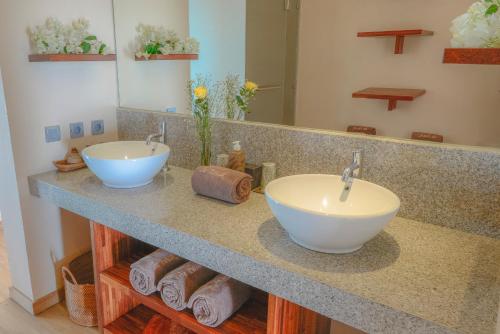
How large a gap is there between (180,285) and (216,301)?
0.17 metres

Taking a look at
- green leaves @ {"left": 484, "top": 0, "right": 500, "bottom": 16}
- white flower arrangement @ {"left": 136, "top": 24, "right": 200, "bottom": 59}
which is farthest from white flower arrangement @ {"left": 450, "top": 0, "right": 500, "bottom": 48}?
white flower arrangement @ {"left": 136, "top": 24, "right": 200, "bottom": 59}

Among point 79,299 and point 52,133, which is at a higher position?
point 52,133

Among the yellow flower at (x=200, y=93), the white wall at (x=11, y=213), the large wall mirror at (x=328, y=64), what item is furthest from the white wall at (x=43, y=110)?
the yellow flower at (x=200, y=93)

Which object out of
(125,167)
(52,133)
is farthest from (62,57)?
(125,167)

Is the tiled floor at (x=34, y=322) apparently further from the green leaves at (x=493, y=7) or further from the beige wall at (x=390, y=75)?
the green leaves at (x=493, y=7)

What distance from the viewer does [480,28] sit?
1053 millimetres

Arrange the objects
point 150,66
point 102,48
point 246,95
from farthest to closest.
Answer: point 150,66, point 102,48, point 246,95

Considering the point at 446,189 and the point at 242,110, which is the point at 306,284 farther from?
the point at 242,110

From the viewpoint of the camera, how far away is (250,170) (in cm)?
176

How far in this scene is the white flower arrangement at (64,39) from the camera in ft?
6.10

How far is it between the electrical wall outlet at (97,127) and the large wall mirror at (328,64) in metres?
0.39

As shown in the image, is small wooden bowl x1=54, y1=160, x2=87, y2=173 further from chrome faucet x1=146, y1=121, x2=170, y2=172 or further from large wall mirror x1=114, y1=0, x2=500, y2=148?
large wall mirror x1=114, y1=0, x2=500, y2=148

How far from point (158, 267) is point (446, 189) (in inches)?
45.2

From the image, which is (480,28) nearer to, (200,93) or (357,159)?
(357,159)
